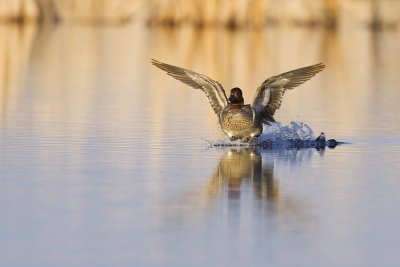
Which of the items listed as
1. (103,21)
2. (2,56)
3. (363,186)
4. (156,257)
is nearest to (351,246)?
(156,257)

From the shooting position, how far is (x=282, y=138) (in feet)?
44.3

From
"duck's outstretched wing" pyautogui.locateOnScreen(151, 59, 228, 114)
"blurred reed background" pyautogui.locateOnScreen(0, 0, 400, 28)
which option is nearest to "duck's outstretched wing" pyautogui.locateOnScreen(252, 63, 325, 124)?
"duck's outstretched wing" pyautogui.locateOnScreen(151, 59, 228, 114)

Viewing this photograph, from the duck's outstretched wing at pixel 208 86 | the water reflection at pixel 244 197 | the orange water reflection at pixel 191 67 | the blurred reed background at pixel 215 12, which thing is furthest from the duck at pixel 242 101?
the blurred reed background at pixel 215 12

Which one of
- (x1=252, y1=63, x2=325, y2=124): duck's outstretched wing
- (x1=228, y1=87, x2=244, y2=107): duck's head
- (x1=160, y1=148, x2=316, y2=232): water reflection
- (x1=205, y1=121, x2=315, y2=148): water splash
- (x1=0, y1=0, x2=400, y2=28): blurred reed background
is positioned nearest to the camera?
(x1=160, y1=148, x2=316, y2=232): water reflection

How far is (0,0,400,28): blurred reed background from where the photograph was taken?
3988 cm

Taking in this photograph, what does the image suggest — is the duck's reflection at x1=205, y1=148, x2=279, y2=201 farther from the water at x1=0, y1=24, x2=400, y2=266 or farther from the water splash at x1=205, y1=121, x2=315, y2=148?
the water splash at x1=205, y1=121, x2=315, y2=148

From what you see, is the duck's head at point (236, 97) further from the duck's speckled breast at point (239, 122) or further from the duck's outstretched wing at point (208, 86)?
the duck's outstretched wing at point (208, 86)

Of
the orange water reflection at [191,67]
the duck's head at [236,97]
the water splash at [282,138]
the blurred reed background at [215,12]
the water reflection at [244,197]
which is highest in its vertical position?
the blurred reed background at [215,12]

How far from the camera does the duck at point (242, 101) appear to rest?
42.9ft

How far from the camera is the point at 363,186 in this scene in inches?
413

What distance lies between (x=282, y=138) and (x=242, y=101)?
0.61 metres

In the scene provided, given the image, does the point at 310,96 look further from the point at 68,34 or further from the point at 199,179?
the point at 68,34

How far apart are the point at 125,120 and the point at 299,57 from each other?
1415 centimetres

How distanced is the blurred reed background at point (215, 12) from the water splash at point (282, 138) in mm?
Answer: 25051
